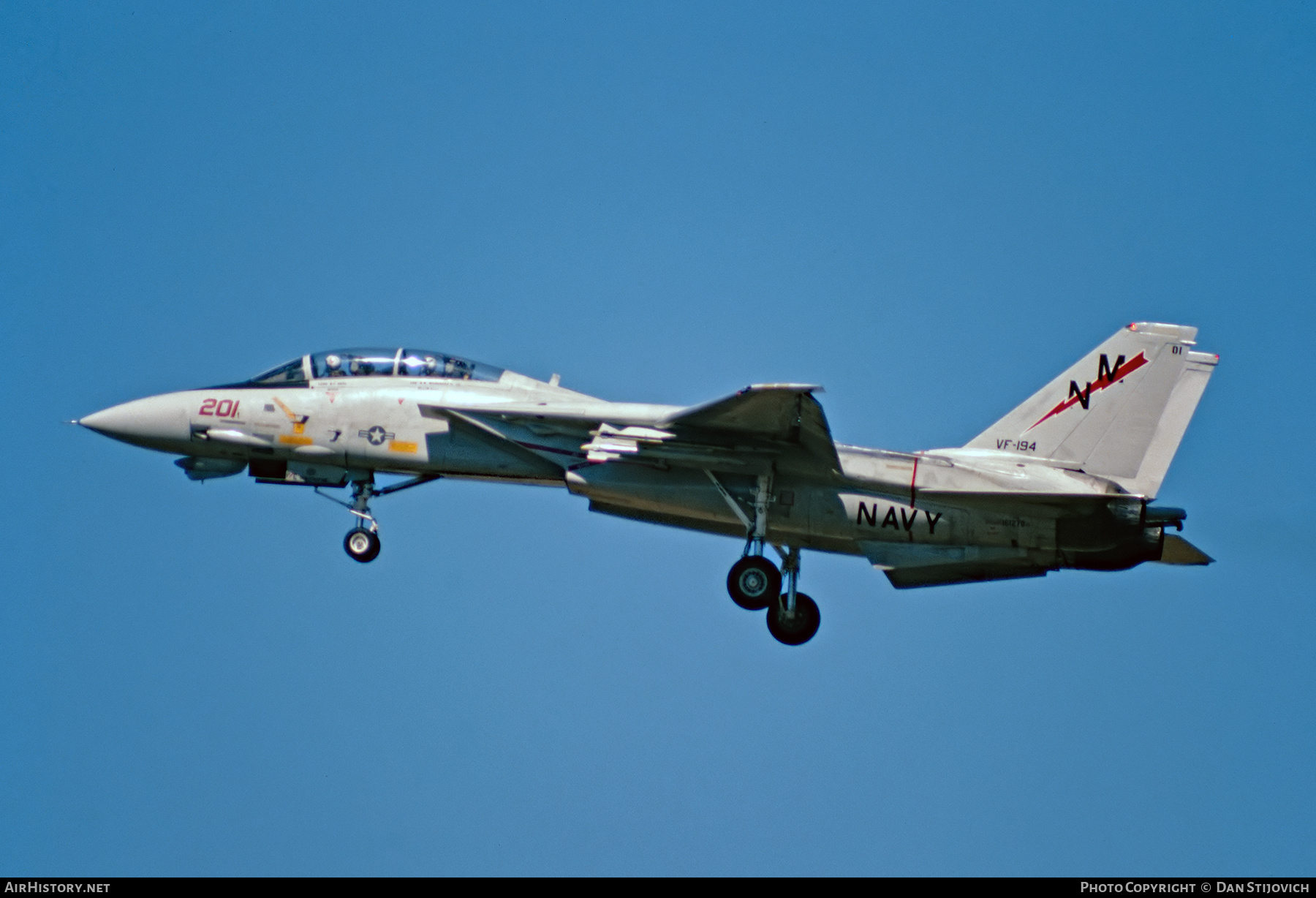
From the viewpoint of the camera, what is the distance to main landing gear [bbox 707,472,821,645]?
1784cm

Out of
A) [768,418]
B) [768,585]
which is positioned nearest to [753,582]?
[768,585]

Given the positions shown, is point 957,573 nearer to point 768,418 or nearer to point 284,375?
point 768,418

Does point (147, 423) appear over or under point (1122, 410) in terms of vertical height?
under

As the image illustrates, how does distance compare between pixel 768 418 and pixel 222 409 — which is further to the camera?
pixel 222 409

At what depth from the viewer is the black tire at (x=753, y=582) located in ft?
58.9

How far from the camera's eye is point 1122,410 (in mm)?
18312

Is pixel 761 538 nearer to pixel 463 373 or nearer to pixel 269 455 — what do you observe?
pixel 463 373

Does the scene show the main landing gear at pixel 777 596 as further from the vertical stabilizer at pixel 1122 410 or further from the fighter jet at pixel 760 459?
the vertical stabilizer at pixel 1122 410

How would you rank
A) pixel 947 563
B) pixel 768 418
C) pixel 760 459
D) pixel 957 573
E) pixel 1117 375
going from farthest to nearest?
pixel 1117 375, pixel 957 573, pixel 947 563, pixel 760 459, pixel 768 418

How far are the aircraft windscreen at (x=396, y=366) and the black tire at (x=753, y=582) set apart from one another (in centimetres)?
389

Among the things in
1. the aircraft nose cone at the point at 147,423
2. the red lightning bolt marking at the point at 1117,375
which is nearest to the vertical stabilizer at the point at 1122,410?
the red lightning bolt marking at the point at 1117,375

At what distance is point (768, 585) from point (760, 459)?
61.7 inches

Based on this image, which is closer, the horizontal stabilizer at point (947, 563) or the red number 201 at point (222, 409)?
the horizontal stabilizer at point (947, 563)

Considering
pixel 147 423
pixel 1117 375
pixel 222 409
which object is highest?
pixel 1117 375
